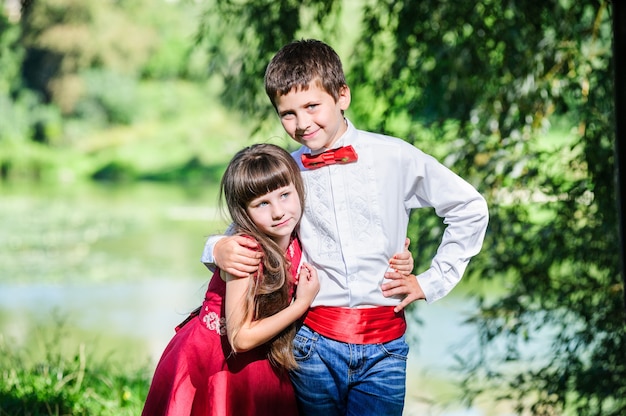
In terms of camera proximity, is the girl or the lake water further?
the lake water

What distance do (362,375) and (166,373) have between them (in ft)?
1.58

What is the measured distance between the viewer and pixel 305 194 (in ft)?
7.31

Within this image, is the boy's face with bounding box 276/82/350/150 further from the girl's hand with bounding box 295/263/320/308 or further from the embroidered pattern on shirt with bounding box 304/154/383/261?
the girl's hand with bounding box 295/263/320/308

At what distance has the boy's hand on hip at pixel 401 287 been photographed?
2.20 meters

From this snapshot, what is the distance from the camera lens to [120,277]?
11086mm

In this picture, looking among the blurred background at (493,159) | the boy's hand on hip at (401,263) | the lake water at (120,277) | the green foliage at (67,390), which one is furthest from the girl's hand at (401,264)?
the lake water at (120,277)

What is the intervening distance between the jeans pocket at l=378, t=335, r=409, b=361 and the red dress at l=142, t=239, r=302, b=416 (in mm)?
254

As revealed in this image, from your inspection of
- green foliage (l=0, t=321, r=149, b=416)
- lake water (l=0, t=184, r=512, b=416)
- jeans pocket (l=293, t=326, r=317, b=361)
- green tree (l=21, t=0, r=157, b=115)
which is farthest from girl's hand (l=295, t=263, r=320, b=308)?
green tree (l=21, t=0, r=157, b=115)

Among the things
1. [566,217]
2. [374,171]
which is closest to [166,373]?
[374,171]

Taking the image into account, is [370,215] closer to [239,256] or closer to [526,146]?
[239,256]

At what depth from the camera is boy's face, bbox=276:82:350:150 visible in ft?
7.01

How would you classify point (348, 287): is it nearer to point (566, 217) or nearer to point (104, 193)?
point (566, 217)

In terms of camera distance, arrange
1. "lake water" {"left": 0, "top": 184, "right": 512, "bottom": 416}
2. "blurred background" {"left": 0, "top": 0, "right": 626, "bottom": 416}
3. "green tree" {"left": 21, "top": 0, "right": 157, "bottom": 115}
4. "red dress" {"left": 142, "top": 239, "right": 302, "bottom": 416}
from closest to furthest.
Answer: "red dress" {"left": 142, "top": 239, "right": 302, "bottom": 416}
"blurred background" {"left": 0, "top": 0, "right": 626, "bottom": 416}
"lake water" {"left": 0, "top": 184, "right": 512, "bottom": 416}
"green tree" {"left": 21, "top": 0, "right": 157, "bottom": 115}

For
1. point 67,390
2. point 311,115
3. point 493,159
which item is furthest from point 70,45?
point 311,115
